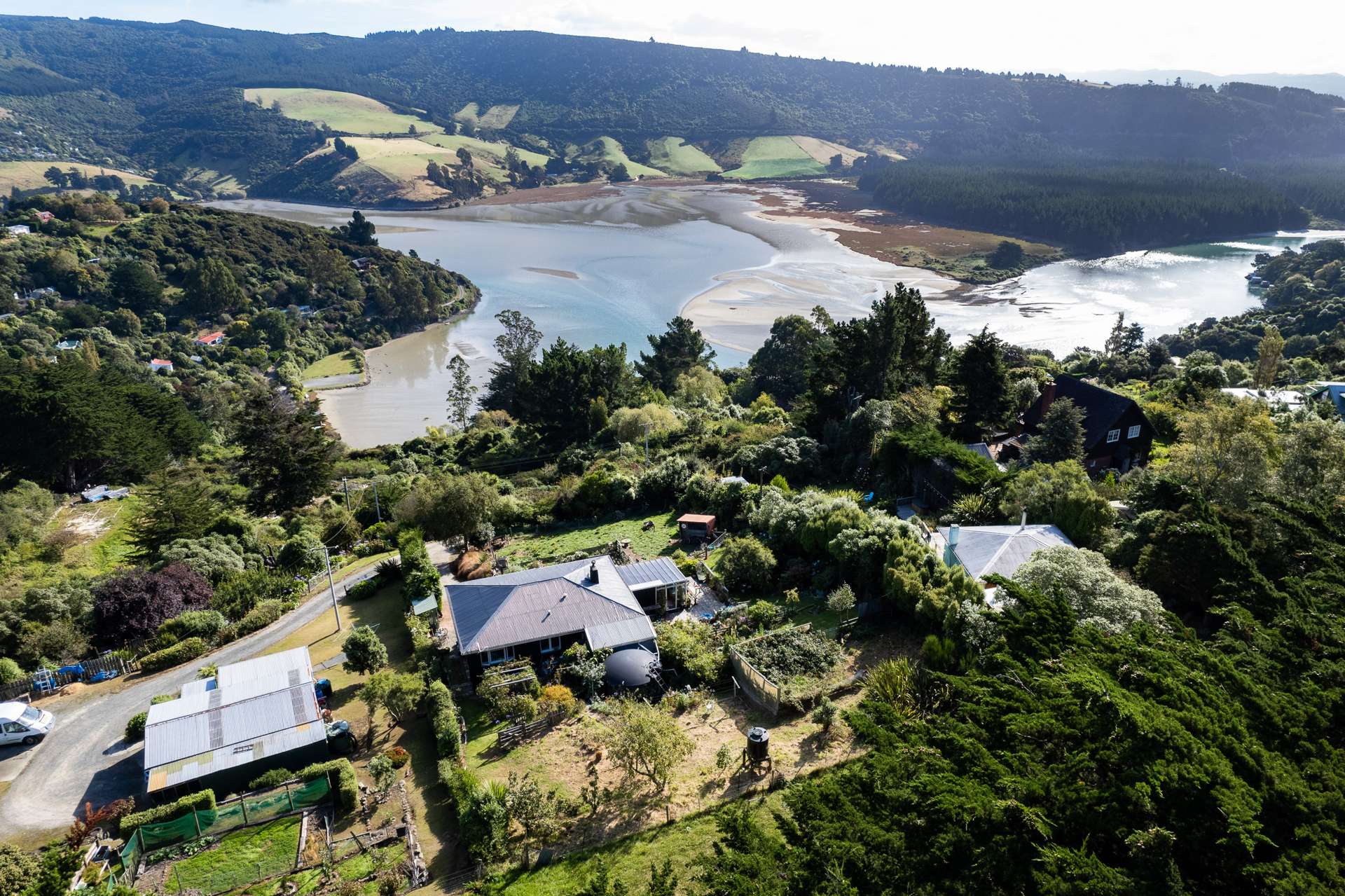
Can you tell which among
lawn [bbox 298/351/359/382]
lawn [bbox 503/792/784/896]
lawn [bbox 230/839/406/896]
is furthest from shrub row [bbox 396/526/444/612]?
lawn [bbox 298/351/359/382]

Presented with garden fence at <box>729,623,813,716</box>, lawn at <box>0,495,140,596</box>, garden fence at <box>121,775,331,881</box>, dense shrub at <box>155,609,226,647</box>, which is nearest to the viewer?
garden fence at <box>121,775,331,881</box>

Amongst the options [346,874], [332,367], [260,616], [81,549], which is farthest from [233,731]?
[332,367]

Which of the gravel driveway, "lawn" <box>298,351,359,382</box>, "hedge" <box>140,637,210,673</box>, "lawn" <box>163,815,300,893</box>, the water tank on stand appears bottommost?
"lawn" <box>298,351,359,382</box>

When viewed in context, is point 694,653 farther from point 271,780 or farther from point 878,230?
point 878,230

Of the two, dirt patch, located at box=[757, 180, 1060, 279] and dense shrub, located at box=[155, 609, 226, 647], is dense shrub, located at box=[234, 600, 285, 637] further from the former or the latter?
dirt patch, located at box=[757, 180, 1060, 279]

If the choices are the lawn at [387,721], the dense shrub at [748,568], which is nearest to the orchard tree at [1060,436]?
the dense shrub at [748,568]

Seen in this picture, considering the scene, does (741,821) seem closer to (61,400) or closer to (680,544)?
(680,544)

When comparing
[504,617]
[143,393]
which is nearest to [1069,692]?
[504,617]
